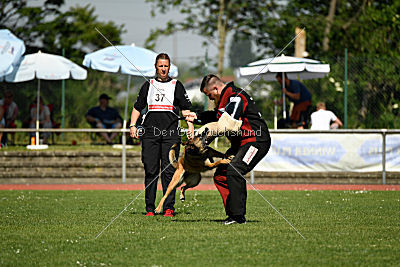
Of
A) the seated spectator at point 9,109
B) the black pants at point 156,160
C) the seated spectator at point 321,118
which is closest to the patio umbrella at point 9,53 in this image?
the seated spectator at point 9,109

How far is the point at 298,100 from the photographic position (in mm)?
18172

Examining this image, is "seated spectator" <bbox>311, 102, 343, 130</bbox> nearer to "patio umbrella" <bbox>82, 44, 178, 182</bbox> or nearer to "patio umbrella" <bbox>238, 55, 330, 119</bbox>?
"patio umbrella" <bbox>238, 55, 330, 119</bbox>

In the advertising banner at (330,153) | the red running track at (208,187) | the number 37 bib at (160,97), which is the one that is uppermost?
the number 37 bib at (160,97)

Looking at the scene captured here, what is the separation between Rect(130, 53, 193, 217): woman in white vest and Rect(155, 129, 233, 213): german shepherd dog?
0.41m

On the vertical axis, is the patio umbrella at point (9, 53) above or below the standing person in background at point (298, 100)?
above

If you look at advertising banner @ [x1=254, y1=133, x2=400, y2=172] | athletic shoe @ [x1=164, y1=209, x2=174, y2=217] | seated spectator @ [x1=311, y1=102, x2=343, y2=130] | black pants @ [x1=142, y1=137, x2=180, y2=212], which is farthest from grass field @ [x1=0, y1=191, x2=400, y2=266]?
seated spectator @ [x1=311, y1=102, x2=343, y2=130]

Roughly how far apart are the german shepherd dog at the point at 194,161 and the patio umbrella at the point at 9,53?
1061 centimetres

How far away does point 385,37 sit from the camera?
23500 mm

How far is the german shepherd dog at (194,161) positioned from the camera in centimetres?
792

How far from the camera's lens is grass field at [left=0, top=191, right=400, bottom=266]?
20.0 feet

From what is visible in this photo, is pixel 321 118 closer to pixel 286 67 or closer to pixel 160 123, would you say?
pixel 286 67

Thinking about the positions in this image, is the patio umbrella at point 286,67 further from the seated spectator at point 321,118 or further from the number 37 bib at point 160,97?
the number 37 bib at point 160,97

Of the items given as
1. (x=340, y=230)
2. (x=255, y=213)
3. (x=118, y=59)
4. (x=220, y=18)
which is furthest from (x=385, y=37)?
(x=340, y=230)

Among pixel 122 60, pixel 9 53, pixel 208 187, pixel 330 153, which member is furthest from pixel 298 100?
pixel 9 53
